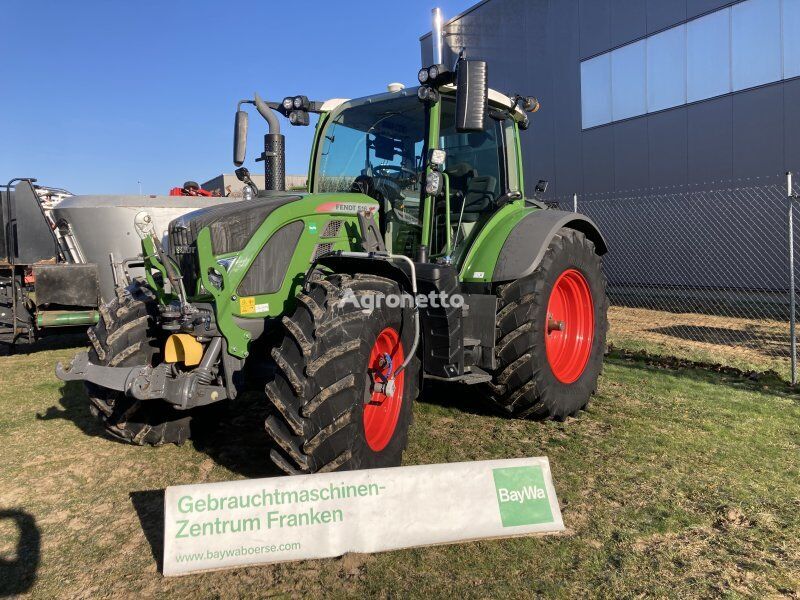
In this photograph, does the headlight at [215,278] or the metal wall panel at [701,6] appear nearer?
the headlight at [215,278]

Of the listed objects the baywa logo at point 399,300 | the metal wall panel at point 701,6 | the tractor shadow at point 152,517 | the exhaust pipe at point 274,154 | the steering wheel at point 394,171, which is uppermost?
the metal wall panel at point 701,6

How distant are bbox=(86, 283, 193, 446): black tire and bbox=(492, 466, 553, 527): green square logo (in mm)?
2228

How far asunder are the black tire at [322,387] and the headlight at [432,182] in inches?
46.8

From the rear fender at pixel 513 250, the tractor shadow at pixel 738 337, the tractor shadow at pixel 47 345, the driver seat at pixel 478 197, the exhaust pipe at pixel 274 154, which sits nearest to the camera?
the rear fender at pixel 513 250

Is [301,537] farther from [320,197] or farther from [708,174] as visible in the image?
[708,174]

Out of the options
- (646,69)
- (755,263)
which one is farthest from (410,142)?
(646,69)

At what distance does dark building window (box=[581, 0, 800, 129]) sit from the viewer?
10570 millimetres

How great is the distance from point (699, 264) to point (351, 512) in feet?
36.8

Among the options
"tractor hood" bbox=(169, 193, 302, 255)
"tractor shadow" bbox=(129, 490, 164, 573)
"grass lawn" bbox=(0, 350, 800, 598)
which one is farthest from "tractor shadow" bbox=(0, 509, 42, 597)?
"tractor hood" bbox=(169, 193, 302, 255)

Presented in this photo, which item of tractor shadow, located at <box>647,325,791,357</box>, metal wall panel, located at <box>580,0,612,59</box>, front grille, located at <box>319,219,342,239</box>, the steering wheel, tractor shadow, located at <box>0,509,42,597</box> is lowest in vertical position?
tractor shadow, located at <box>0,509,42,597</box>

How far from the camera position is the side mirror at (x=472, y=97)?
11.2 feet

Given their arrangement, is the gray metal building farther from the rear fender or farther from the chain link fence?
the rear fender

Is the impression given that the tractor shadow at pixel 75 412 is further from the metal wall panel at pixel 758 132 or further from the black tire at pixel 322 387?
the metal wall panel at pixel 758 132

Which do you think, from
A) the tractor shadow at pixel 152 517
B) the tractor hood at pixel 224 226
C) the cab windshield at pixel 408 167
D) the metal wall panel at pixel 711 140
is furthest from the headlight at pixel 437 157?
the metal wall panel at pixel 711 140
